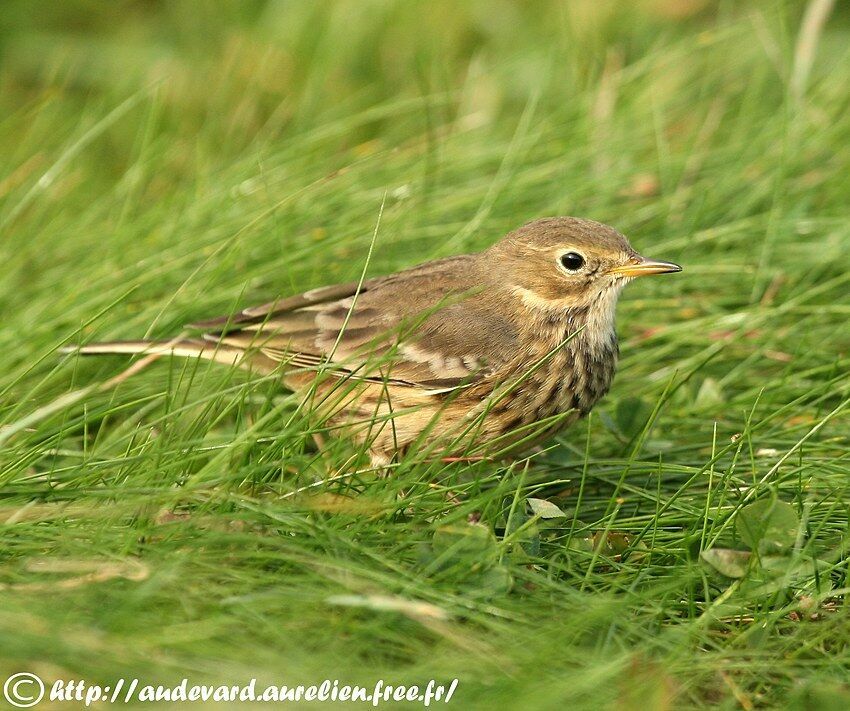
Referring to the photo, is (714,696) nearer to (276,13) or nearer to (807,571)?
(807,571)

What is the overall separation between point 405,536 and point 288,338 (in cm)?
148

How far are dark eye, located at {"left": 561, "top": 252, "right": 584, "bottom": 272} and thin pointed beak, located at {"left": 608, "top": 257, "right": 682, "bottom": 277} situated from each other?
0.43 ft

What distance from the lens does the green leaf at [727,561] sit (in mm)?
3725

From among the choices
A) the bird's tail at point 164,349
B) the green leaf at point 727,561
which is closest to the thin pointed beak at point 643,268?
the green leaf at point 727,561

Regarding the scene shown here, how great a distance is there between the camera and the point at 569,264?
16.3 feet

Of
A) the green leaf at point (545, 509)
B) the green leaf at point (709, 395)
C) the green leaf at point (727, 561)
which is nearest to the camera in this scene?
the green leaf at point (727, 561)

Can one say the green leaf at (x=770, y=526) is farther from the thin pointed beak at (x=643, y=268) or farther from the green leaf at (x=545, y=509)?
the thin pointed beak at (x=643, y=268)

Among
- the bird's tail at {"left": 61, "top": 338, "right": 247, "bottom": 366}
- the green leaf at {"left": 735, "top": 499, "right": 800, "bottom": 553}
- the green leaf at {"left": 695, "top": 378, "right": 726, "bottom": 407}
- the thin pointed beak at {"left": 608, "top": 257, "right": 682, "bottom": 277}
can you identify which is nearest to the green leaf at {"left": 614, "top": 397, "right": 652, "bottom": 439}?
the green leaf at {"left": 695, "top": 378, "right": 726, "bottom": 407}

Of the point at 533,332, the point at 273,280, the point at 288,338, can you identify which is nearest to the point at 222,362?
the point at 288,338

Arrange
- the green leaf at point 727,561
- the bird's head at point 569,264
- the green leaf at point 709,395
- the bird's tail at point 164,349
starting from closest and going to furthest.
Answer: the green leaf at point 727,561 < the bird's tail at point 164,349 < the bird's head at point 569,264 < the green leaf at point 709,395

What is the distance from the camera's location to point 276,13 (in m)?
9.08

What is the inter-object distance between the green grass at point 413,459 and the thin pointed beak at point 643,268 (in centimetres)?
41

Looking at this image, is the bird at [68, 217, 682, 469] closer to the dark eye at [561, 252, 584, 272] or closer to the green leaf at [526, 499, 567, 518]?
the dark eye at [561, 252, 584, 272]

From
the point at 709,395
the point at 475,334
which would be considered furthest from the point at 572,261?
the point at 709,395
